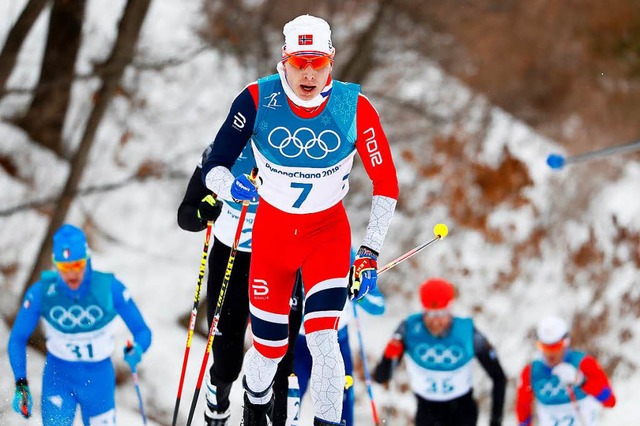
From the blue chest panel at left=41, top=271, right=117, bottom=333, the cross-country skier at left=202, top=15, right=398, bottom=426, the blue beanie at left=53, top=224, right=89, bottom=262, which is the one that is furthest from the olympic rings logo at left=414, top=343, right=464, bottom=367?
the blue beanie at left=53, top=224, right=89, bottom=262

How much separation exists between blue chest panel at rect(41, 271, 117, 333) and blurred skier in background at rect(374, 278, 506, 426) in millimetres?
2357

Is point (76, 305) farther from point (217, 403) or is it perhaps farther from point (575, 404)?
point (575, 404)

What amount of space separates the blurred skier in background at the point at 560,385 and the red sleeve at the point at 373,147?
3606mm

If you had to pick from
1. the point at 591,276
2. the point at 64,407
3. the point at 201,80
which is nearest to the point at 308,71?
the point at 64,407

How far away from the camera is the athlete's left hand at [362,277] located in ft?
15.2

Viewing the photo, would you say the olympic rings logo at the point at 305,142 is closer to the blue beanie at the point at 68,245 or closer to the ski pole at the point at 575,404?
the blue beanie at the point at 68,245

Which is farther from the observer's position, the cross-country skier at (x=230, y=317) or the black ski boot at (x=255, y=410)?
the cross-country skier at (x=230, y=317)

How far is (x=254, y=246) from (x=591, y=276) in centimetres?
1186

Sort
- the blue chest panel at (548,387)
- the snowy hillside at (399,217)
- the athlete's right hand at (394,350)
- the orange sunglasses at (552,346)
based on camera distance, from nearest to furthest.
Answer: the athlete's right hand at (394,350) < the orange sunglasses at (552,346) < the blue chest panel at (548,387) < the snowy hillside at (399,217)

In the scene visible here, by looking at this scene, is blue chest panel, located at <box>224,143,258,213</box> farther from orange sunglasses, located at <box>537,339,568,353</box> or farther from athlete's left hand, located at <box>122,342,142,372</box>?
orange sunglasses, located at <box>537,339,568,353</box>

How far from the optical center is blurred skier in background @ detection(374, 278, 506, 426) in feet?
24.3

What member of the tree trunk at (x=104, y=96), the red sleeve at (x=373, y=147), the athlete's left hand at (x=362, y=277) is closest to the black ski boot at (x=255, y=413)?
the athlete's left hand at (x=362, y=277)

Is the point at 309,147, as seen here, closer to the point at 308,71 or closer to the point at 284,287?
the point at 308,71

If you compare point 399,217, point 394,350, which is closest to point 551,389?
point 394,350
